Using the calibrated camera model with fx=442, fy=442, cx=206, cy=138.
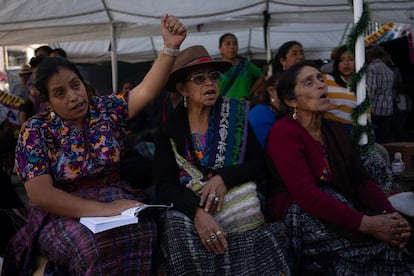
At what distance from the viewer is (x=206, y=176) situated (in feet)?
8.31

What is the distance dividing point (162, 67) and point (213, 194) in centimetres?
77

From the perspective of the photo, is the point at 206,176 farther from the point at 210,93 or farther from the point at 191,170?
the point at 210,93

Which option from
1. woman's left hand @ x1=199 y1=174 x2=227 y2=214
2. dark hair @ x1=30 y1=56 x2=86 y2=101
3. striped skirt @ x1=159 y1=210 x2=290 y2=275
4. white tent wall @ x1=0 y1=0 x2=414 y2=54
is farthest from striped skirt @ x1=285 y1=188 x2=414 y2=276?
white tent wall @ x1=0 y1=0 x2=414 y2=54

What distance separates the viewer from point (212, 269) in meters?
2.16

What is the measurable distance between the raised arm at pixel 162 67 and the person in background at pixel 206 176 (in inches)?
6.2

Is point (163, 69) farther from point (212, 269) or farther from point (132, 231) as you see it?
point (212, 269)

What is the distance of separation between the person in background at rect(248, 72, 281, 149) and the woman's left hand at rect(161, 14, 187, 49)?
0.89 meters

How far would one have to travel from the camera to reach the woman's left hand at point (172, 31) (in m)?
2.44

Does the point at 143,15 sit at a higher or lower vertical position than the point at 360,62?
higher

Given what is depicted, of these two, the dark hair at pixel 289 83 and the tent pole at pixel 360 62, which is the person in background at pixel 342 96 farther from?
the dark hair at pixel 289 83

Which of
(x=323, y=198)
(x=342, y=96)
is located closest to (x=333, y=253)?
(x=323, y=198)

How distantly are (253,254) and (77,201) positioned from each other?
92cm

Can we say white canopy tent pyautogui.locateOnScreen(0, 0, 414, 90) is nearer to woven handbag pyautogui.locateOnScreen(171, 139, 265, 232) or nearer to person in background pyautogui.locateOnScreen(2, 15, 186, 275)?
person in background pyautogui.locateOnScreen(2, 15, 186, 275)

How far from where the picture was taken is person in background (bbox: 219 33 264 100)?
18.3 feet
